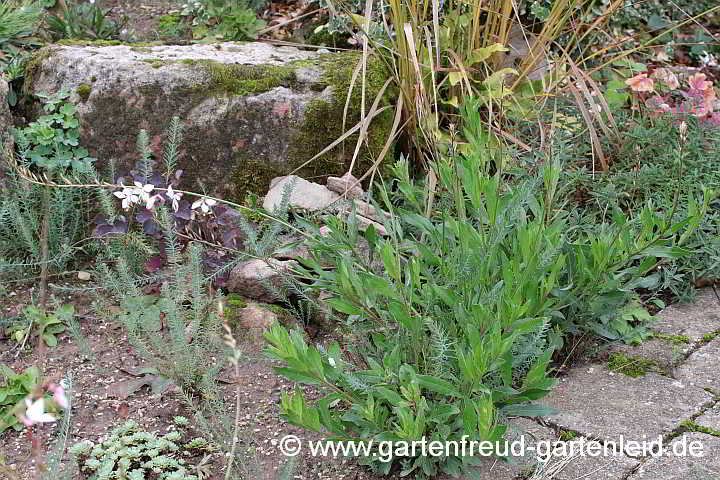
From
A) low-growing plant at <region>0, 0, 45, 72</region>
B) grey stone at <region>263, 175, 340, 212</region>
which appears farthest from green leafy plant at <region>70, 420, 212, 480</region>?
low-growing plant at <region>0, 0, 45, 72</region>

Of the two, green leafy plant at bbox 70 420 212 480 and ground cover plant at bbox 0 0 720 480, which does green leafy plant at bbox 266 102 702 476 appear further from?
green leafy plant at bbox 70 420 212 480

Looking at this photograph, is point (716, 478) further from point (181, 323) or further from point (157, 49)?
point (157, 49)

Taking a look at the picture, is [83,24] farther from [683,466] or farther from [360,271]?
[683,466]

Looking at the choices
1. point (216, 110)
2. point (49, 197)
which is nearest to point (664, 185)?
point (216, 110)

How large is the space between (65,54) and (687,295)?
2.80 meters

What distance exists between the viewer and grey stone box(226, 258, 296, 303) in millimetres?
2910

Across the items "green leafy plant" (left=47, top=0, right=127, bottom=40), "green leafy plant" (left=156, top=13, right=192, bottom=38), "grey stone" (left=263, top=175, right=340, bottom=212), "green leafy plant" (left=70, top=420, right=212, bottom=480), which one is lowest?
"green leafy plant" (left=70, top=420, right=212, bottom=480)

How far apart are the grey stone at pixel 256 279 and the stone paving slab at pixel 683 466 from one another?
4.50 ft

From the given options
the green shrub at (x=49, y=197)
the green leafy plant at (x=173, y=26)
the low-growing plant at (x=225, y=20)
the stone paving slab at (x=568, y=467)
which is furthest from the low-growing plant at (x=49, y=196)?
the stone paving slab at (x=568, y=467)

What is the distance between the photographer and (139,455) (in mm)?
2199

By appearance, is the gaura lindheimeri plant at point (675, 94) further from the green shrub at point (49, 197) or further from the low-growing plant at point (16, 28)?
the low-growing plant at point (16, 28)

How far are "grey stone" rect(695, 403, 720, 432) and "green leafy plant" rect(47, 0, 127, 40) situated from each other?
3551mm

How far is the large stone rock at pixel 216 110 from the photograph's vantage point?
3.40m

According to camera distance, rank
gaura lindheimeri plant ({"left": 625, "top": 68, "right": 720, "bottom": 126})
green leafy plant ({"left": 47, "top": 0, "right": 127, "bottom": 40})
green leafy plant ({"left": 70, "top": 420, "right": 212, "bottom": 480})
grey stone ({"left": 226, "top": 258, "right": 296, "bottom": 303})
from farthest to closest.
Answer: green leafy plant ({"left": 47, "top": 0, "right": 127, "bottom": 40})
gaura lindheimeri plant ({"left": 625, "top": 68, "right": 720, "bottom": 126})
grey stone ({"left": 226, "top": 258, "right": 296, "bottom": 303})
green leafy plant ({"left": 70, "top": 420, "right": 212, "bottom": 480})
